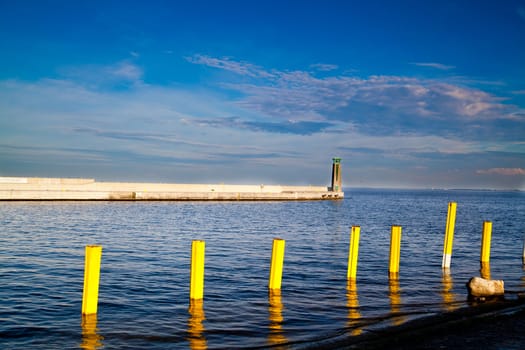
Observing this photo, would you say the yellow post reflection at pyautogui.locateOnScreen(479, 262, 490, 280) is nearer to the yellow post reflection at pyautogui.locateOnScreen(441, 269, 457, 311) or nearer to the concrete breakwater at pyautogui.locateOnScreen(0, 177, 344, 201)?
the yellow post reflection at pyautogui.locateOnScreen(441, 269, 457, 311)

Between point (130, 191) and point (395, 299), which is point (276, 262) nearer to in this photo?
point (395, 299)

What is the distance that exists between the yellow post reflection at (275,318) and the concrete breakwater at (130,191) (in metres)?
61.2

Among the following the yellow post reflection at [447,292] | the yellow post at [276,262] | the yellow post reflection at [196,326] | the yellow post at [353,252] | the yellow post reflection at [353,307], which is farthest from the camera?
the yellow post at [353,252]

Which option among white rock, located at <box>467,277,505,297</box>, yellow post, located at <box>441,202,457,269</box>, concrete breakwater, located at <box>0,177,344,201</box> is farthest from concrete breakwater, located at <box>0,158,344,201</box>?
white rock, located at <box>467,277,505,297</box>

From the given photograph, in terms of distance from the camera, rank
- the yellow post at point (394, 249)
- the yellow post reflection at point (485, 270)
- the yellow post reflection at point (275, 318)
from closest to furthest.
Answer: the yellow post reflection at point (275, 318) < the yellow post at point (394, 249) < the yellow post reflection at point (485, 270)

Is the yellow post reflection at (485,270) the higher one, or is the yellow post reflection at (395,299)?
the yellow post reflection at (485,270)

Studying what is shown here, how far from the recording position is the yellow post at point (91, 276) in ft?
38.9

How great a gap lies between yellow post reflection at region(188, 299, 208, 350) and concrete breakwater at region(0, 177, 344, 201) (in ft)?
202

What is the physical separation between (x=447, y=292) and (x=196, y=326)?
29.9ft

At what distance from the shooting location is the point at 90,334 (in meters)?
11.9

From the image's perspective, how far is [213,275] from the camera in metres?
19.9

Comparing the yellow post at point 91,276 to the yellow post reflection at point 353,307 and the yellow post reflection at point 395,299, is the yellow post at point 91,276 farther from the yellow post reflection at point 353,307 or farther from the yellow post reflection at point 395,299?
the yellow post reflection at point 395,299

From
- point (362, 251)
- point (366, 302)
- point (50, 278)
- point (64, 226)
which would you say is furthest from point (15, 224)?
point (366, 302)

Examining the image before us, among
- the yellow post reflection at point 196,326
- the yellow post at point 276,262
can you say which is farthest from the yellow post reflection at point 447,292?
the yellow post reflection at point 196,326
